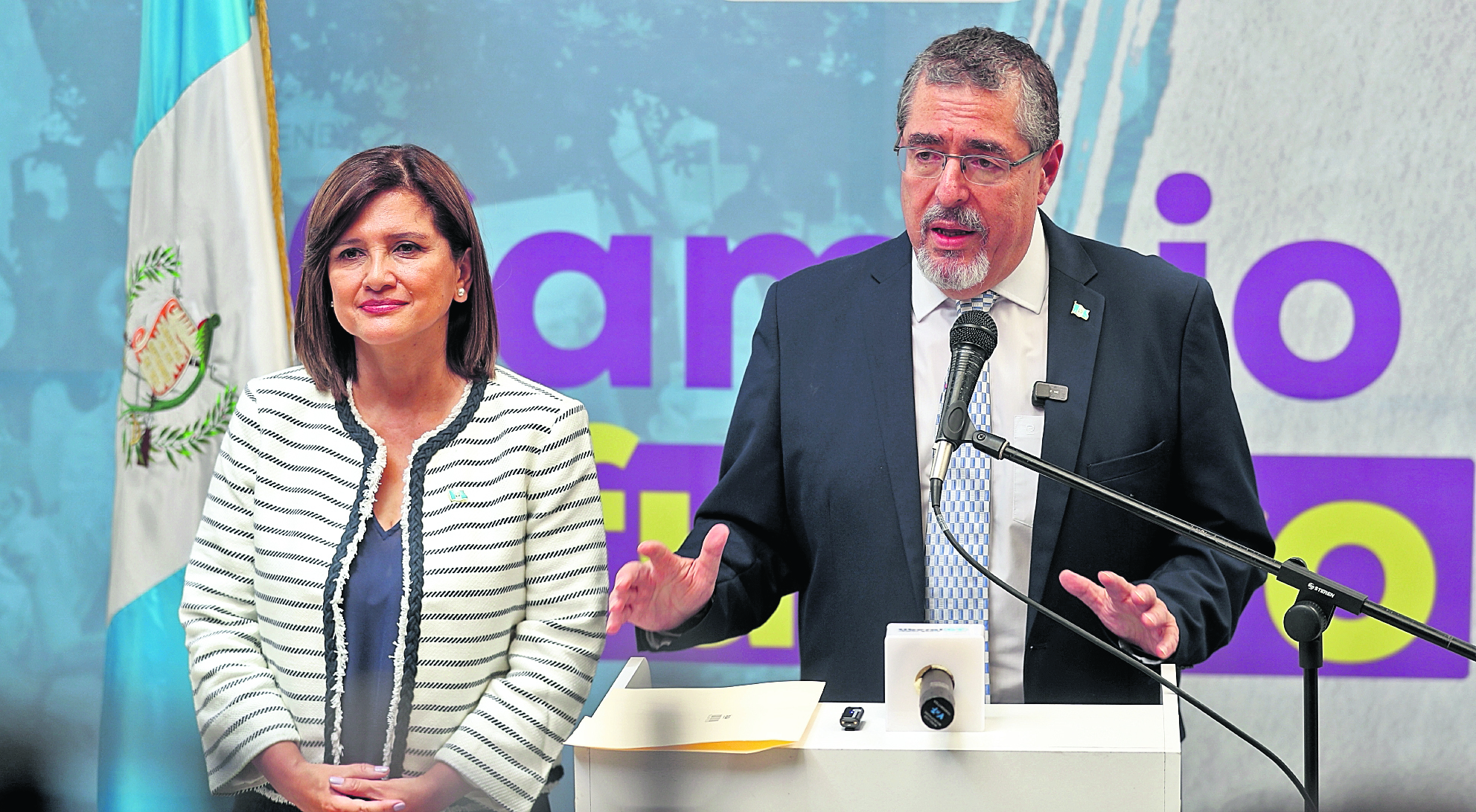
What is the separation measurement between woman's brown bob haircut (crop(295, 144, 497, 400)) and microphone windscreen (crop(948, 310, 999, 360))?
3.23ft

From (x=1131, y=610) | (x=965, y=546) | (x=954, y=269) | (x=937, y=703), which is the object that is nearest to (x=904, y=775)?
(x=937, y=703)

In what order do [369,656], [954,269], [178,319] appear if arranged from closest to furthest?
[369,656]
[954,269]
[178,319]

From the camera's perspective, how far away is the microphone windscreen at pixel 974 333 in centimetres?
148

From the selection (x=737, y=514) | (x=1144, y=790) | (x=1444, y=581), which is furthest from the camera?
(x=1444, y=581)

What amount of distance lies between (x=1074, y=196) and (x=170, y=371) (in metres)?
2.29

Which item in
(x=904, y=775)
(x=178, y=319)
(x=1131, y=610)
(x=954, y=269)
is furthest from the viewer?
(x=178, y=319)

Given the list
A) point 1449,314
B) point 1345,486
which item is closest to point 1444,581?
point 1345,486

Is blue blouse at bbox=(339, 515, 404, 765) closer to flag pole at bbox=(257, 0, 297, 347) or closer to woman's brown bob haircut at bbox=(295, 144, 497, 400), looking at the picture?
woman's brown bob haircut at bbox=(295, 144, 497, 400)

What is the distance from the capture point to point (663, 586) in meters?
1.74

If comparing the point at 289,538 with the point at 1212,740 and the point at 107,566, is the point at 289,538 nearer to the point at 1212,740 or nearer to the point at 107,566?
the point at 107,566

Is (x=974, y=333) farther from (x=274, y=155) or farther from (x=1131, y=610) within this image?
(x=274, y=155)

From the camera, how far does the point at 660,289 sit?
3.34m

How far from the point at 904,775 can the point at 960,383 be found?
0.45 metres

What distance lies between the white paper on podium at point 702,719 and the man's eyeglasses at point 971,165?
36.2 inches
